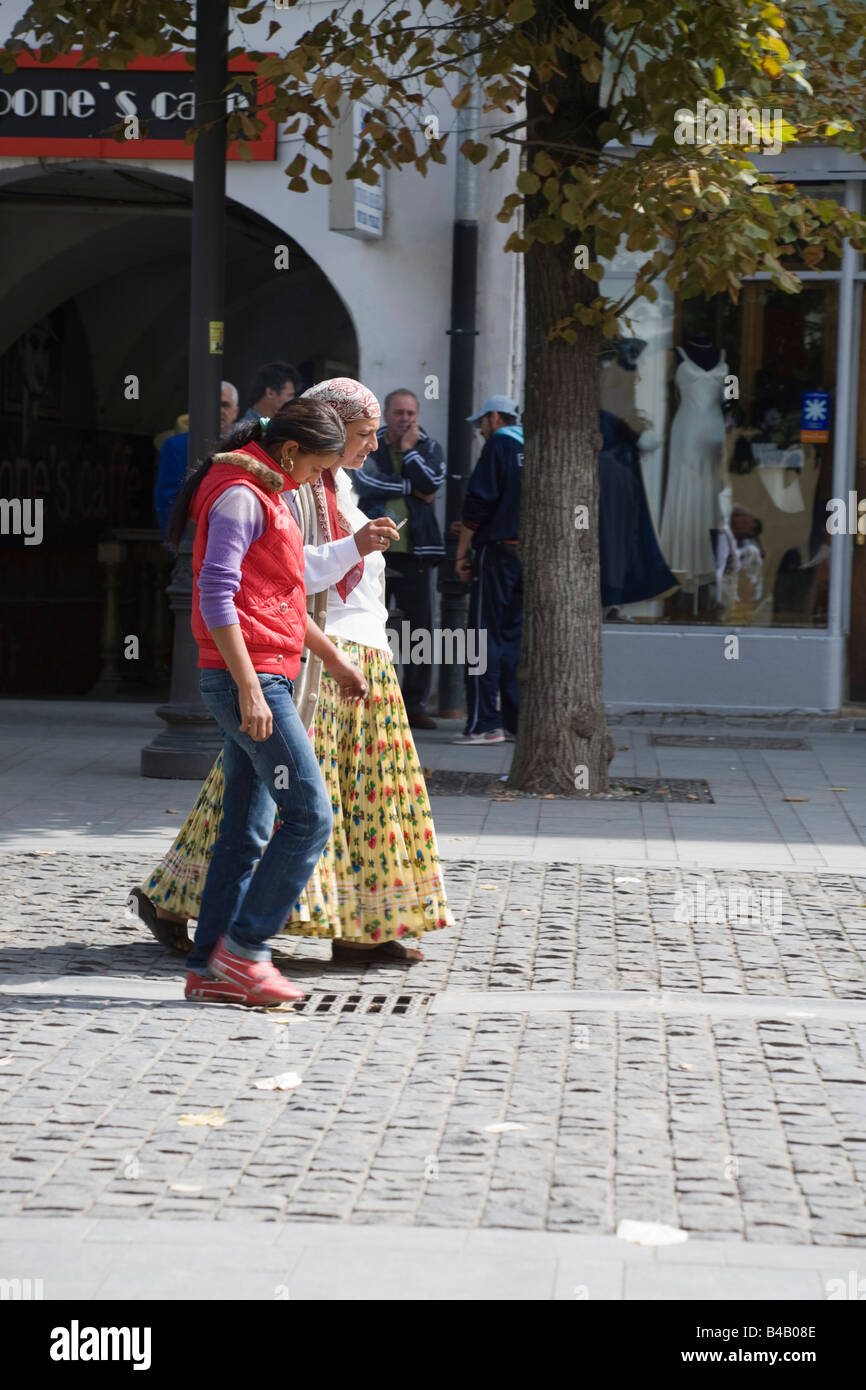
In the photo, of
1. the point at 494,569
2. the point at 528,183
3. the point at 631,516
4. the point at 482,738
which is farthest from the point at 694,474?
the point at 528,183

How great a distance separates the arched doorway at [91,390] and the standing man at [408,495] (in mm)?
3900

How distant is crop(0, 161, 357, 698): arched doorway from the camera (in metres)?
16.5

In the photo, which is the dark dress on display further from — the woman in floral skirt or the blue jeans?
the blue jeans

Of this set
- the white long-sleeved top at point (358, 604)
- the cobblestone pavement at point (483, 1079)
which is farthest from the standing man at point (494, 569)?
the white long-sleeved top at point (358, 604)

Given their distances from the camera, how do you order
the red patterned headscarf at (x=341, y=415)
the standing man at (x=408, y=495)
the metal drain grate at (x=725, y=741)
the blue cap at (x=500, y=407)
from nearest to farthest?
the red patterned headscarf at (x=341, y=415) → the blue cap at (x=500, y=407) → the standing man at (x=408, y=495) → the metal drain grate at (x=725, y=741)

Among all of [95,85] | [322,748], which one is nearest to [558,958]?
[322,748]

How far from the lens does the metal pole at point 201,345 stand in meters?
9.95

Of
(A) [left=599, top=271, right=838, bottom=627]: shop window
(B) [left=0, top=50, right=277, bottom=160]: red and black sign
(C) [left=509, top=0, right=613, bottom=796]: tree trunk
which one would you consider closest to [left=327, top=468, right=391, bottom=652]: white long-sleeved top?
(C) [left=509, top=0, right=613, bottom=796]: tree trunk

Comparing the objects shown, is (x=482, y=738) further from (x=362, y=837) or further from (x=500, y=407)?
(x=362, y=837)

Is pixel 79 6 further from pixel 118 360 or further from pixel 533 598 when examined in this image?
pixel 118 360

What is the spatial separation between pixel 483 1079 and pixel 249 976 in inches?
39.1

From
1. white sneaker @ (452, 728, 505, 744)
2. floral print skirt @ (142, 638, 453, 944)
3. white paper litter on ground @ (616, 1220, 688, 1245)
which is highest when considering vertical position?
floral print skirt @ (142, 638, 453, 944)

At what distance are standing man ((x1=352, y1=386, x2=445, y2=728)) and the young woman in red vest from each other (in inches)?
238

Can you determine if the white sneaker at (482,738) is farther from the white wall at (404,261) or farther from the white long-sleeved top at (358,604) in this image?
the white long-sleeved top at (358,604)
